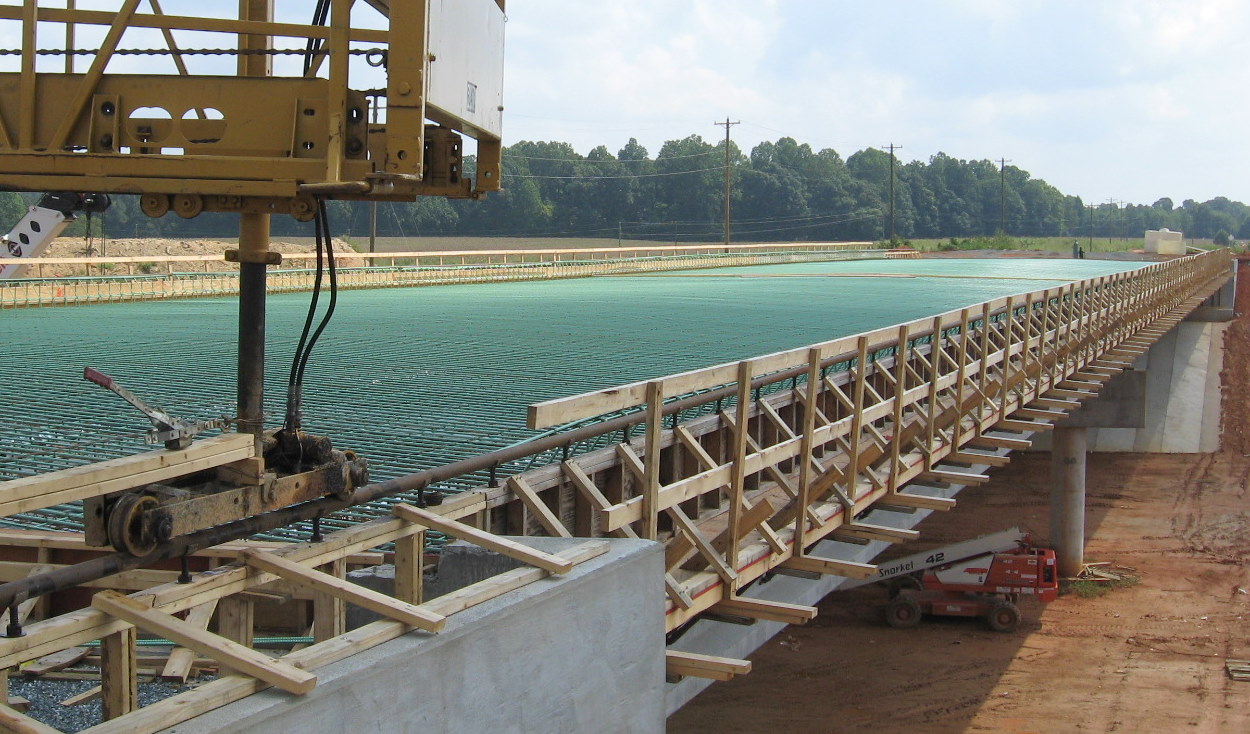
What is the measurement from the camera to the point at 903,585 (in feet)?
78.6

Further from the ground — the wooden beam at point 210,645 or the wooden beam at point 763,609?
the wooden beam at point 210,645

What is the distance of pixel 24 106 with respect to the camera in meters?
4.84

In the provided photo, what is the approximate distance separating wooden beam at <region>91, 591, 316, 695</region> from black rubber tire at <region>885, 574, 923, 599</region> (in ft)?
67.4

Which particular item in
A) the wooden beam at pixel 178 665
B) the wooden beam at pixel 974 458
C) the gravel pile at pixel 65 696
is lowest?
the gravel pile at pixel 65 696

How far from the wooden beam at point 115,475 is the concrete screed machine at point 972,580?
64.9 ft

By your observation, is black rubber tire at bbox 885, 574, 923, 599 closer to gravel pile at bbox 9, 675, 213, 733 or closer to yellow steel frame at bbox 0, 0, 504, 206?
gravel pile at bbox 9, 675, 213, 733

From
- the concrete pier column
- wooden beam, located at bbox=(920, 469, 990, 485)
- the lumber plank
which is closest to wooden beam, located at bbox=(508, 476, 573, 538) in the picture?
the lumber plank

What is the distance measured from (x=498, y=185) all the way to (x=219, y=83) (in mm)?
1688

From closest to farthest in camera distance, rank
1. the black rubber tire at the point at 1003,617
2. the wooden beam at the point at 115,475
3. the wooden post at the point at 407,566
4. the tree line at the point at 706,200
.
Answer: the wooden beam at the point at 115,475, the wooden post at the point at 407,566, the black rubber tire at the point at 1003,617, the tree line at the point at 706,200

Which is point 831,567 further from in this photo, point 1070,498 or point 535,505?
point 1070,498

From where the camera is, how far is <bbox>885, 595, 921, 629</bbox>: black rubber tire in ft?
76.4

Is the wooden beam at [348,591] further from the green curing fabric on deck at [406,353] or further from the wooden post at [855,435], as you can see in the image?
the wooden post at [855,435]

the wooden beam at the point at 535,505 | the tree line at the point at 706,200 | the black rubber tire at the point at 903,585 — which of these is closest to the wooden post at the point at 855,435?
the wooden beam at the point at 535,505

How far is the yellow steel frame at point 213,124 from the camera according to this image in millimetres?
4871
